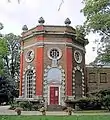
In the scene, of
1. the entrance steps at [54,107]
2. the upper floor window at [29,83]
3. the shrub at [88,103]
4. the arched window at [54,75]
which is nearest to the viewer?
the shrub at [88,103]

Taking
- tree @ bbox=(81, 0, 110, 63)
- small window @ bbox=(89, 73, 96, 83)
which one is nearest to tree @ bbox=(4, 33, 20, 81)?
small window @ bbox=(89, 73, 96, 83)

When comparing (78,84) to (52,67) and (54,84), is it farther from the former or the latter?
(52,67)

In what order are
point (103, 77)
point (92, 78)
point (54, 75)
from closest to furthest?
1. point (54, 75)
2. point (92, 78)
3. point (103, 77)

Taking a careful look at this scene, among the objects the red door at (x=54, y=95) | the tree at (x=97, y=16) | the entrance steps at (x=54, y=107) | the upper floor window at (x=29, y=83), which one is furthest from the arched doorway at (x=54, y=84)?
the tree at (x=97, y=16)

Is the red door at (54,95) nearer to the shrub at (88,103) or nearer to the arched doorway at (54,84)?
the arched doorway at (54,84)

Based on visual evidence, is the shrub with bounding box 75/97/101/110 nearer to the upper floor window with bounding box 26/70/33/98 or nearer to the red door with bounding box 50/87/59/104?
the red door with bounding box 50/87/59/104

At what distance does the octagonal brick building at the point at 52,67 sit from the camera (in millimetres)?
43375

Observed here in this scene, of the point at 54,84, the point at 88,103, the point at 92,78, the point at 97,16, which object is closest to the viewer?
the point at 97,16

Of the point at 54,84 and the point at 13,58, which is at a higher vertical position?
the point at 13,58

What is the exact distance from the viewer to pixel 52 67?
145ft

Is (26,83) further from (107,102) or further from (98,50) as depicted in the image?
(98,50)

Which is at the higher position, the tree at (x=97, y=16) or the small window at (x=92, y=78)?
the tree at (x=97, y=16)

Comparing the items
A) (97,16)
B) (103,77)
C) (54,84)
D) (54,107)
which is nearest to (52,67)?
(54,84)

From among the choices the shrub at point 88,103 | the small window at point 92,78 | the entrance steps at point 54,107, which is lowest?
the entrance steps at point 54,107
